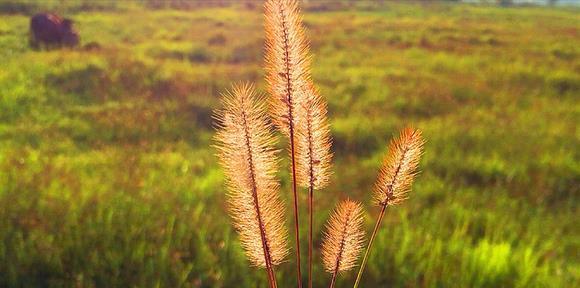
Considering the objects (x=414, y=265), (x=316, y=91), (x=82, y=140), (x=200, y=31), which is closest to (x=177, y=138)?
(x=82, y=140)

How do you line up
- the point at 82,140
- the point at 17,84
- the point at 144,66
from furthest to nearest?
the point at 144,66 → the point at 17,84 → the point at 82,140

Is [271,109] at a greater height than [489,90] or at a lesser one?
greater

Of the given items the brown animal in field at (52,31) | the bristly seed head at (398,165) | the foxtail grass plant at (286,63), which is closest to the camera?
the foxtail grass plant at (286,63)

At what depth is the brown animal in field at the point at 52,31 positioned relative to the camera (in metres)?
10.4

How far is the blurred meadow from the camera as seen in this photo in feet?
9.78

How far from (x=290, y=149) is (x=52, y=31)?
33.2 ft

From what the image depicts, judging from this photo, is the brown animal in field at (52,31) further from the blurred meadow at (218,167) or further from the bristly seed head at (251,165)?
the bristly seed head at (251,165)

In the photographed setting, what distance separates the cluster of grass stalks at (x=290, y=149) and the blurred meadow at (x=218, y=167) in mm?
1532

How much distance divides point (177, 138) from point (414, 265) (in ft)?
10.4

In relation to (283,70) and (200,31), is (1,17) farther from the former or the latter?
(283,70)

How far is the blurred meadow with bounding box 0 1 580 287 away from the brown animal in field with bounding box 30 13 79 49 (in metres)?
0.28

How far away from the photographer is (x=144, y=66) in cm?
839

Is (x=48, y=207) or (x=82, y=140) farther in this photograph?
(x=82, y=140)

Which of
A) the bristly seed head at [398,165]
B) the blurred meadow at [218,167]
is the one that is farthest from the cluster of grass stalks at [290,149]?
the blurred meadow at [218,167]
